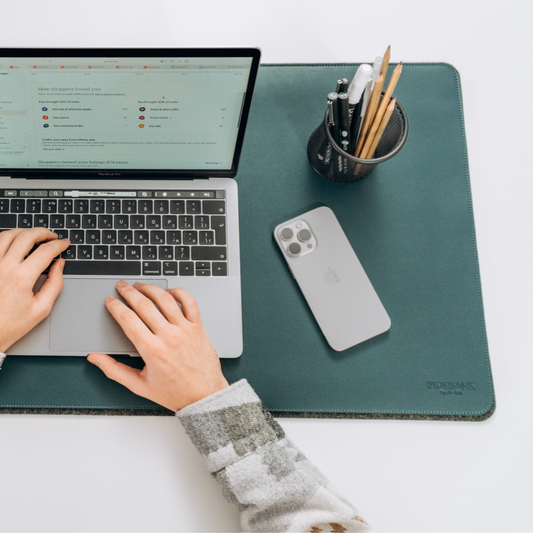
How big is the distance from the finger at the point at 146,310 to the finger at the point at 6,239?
0.17 metres

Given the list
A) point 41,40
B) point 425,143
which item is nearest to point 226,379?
point 425,143

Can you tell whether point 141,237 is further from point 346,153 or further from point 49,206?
point 346,153

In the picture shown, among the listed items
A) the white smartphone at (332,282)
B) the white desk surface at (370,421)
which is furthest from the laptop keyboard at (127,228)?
the white desk surface at (370,421)

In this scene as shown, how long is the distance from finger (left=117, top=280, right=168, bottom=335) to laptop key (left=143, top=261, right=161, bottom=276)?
0.04m

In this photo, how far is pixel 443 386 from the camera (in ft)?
2.00

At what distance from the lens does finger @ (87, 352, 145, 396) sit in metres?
0.55

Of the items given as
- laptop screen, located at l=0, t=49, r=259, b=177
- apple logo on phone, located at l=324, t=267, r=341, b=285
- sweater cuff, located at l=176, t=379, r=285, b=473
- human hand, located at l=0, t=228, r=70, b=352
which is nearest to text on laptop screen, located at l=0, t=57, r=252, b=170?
laptop screen, located at l=0, t=49, r=259, b=177

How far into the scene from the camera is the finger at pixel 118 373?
0.55 metres

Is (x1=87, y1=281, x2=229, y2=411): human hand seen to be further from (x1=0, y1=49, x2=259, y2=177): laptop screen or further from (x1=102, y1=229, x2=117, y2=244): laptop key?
(x1=0, y1=49, x2=259, y2=177): laptop screen

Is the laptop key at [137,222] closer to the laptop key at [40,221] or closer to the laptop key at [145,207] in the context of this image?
the laptop key at [145,207]

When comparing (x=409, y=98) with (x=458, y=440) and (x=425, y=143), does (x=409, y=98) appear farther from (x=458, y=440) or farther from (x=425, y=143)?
(x=458, y=440)

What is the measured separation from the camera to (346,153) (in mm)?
562

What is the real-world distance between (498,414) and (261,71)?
64cm

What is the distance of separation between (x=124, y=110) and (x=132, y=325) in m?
0.26
